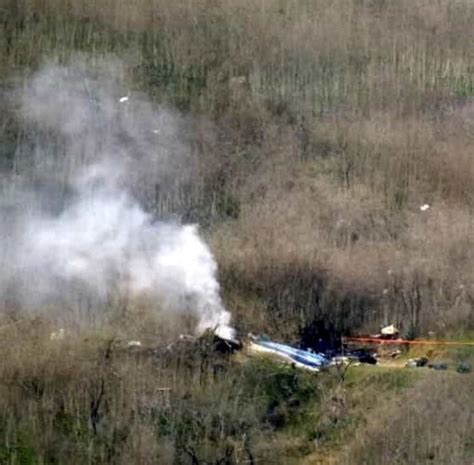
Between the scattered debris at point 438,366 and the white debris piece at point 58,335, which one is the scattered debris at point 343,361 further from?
the white debris piece at point 58,335

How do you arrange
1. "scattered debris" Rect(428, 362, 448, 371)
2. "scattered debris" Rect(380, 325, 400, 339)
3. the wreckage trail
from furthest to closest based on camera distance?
"scattered debris" Rect(380, 325, 400, 339)
the wreckage trail
"scattered debris" Rect(428, 362, 448, 371)

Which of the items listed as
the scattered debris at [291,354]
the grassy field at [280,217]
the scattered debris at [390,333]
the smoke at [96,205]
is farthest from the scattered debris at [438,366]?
the smoke at [96,205]

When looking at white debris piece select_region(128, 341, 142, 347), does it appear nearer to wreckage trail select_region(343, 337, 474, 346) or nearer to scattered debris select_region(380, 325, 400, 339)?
wreckage trail select_region(343, 337, 474, 346)

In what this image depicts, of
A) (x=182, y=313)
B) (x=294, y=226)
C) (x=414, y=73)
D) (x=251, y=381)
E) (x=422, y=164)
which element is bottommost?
(x=251, y=381)

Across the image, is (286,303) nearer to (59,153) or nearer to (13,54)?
(59,153)

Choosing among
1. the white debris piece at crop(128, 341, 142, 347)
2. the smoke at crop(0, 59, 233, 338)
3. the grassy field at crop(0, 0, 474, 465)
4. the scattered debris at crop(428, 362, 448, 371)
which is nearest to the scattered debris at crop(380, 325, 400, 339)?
the grassy field at crop(0, 0, 474, 465)

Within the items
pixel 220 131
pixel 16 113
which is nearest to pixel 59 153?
pixel 16 113
